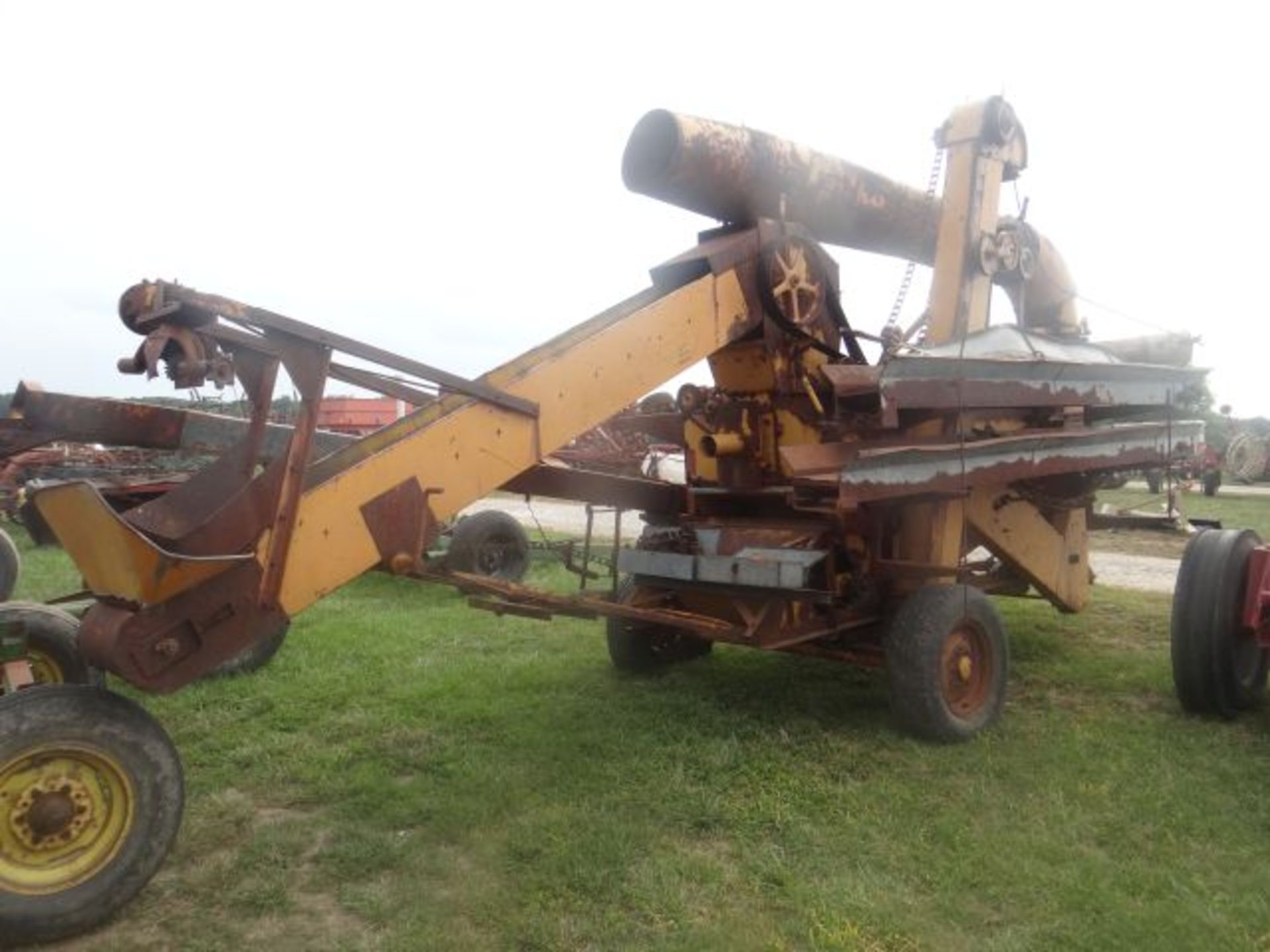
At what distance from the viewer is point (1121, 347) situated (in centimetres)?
747

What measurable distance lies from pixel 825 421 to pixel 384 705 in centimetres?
281

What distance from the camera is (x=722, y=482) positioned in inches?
228

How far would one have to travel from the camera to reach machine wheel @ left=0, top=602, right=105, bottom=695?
4.78 metres

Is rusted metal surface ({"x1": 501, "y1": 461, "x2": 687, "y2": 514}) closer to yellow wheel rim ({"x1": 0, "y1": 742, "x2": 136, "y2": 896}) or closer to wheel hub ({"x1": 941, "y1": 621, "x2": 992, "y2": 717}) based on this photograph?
wheel hub ({"x1": 941, "y1": 621, "x2": 992, "y2": 717})

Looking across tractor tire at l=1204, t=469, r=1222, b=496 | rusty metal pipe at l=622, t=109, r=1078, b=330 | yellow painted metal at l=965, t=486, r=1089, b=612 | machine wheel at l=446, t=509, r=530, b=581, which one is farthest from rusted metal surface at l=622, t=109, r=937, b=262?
tractor tire at l=1204, t=469, r=1222, b=496

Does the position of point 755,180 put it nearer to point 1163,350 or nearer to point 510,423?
point 510,423

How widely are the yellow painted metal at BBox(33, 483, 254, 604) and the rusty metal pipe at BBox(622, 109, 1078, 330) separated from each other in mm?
2745

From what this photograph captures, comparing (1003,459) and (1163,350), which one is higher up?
(1163,350)

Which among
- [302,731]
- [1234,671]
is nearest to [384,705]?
[302,731]

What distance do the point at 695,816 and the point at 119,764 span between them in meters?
2.08

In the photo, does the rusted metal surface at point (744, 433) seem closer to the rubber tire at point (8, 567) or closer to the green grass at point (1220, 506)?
the rubber tire at point (8, 567)

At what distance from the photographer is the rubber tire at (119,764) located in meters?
2.94

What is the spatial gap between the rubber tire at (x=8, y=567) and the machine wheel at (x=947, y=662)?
7810 mm

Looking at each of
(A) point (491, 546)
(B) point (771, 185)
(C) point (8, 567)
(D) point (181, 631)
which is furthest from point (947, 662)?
(C) point (8, 567)
